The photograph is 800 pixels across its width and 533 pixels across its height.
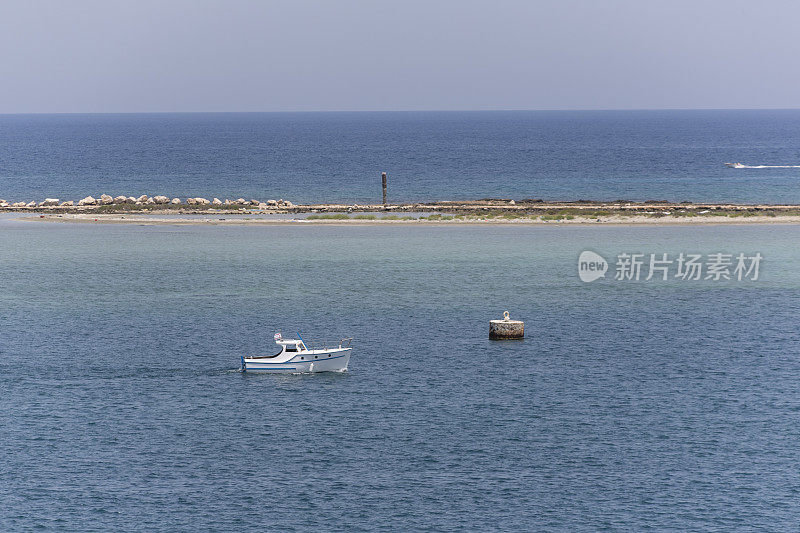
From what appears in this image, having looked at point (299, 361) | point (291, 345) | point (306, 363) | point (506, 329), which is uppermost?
point (291, 345)

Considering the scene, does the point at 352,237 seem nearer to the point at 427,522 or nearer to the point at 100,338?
the point at 100,338

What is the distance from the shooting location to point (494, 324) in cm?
7344

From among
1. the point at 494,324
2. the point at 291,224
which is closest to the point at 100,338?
the point at 494,324

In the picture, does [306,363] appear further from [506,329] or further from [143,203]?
[143,203]

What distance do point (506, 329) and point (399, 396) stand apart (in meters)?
16.5

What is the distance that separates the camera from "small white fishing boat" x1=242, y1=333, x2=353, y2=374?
2564 inches

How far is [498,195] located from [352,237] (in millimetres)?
50836

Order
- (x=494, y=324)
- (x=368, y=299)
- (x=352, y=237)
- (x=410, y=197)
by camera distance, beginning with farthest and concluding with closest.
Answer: (x=410, y=197) → (x=352, y=237) → (x=368, y=299) → (x=494, y=324)

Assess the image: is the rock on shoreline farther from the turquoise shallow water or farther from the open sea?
the turquoise shallow water

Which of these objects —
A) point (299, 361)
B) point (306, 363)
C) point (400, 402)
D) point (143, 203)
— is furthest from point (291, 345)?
point (143, 203)

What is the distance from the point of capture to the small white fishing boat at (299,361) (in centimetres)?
6512

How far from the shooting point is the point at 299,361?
65.6 metres

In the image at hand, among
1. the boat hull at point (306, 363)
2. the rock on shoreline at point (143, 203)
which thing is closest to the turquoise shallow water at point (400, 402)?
the boat hull at point (306, 363)
